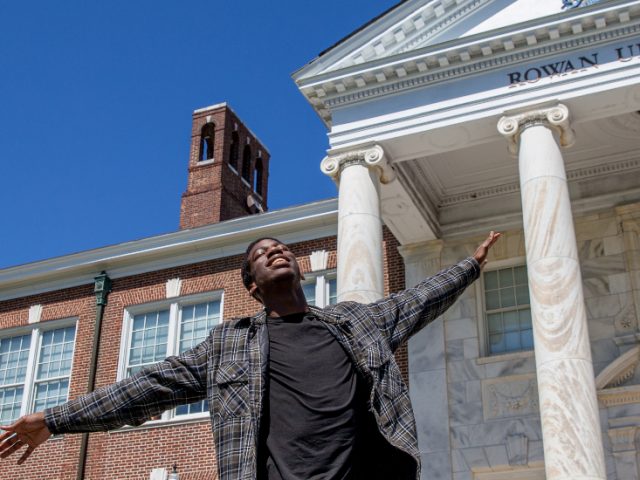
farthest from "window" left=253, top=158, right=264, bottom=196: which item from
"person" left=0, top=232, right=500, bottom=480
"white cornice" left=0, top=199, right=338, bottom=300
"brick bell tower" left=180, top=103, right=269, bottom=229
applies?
"person" left=0, top=232, right=500, bottom=480

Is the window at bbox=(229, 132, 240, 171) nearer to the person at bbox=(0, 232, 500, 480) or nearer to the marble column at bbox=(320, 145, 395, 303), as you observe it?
the marble column at bbox=(320, 145, 395, 303)

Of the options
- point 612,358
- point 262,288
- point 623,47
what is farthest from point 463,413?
point 262,288

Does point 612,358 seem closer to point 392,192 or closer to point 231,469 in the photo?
point 392,192

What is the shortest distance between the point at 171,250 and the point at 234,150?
10.3 metres

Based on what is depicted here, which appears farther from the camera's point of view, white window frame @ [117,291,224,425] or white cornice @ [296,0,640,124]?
white window frame @ [117,291,224,425]

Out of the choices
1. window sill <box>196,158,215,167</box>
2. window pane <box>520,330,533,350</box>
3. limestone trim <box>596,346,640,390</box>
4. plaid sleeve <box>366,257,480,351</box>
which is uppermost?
window sill <box>196,158,215,167</box>

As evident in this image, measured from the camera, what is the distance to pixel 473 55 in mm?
13859

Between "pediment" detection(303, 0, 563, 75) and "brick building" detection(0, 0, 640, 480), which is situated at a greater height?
"pediment" detection(303, 0, 563, 75)

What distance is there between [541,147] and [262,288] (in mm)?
10258

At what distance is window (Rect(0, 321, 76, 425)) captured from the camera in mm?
20188

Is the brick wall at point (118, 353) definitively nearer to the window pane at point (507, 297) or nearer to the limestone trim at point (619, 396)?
the window pane at point (507, 297)

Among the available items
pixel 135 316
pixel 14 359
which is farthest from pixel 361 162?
pixel 14 359

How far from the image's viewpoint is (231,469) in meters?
2.86

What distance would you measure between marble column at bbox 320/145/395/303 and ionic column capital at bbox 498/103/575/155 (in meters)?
1.84
